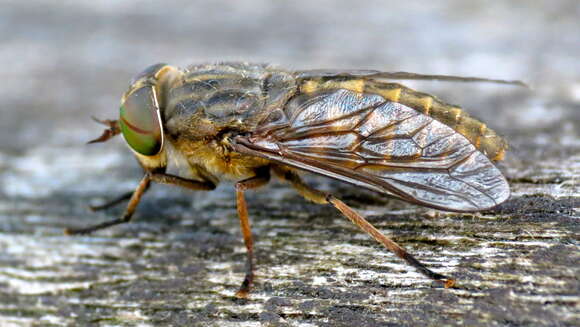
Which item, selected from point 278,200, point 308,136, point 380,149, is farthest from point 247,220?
point 380,149

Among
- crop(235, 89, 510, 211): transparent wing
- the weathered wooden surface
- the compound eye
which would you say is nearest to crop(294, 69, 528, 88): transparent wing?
crop(235, 89, 510, 211): transparent wing

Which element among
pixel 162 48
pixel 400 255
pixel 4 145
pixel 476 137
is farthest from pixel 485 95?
pixel 4 145

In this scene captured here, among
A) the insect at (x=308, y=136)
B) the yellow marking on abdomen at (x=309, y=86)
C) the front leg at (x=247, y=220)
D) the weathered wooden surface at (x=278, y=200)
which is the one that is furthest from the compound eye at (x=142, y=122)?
the yellow marking on abdomen at (x=309, y=86)

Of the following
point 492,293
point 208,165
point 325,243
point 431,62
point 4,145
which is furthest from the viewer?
point 431,62

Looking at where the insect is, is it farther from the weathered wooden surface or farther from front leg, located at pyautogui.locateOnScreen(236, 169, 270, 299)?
the weathered wooden surface

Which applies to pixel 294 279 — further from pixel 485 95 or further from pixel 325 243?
pixel 485 95

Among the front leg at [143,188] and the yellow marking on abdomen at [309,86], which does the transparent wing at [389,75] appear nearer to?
the yellow marking on abdomen at [309,86]
